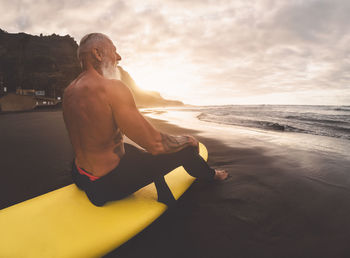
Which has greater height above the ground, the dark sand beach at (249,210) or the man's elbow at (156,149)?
the man's elbow at (156,149)

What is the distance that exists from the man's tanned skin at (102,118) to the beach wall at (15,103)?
35337mm

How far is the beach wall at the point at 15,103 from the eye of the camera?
26000mm

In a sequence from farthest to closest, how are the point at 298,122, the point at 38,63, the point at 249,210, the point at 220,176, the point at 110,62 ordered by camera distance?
the point at 38,63
the point at 298,122
the point at 220,176
the point at 249,210
the point at 110,62

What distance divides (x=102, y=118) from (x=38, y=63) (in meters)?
81.3

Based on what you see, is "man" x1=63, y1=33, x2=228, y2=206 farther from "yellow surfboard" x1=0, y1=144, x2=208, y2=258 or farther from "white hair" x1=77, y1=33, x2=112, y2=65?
"yellow surfboard" x1=0, y1=144, x2=208, y2=258

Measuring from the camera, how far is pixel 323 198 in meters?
2.22

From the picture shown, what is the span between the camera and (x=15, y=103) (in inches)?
1073

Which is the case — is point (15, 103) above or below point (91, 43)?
below

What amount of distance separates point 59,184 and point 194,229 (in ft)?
7.95

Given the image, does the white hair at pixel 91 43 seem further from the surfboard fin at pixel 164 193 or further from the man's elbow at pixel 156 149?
the surfboard fin at pixel 164 193

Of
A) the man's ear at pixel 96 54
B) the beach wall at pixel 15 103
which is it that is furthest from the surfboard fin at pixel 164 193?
the beach wall at pixel 15 103

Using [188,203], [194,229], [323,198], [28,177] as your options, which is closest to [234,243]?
[194,229]

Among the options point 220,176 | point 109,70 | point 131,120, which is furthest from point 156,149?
point 220,176

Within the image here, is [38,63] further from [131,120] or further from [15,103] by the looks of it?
[131,120]
